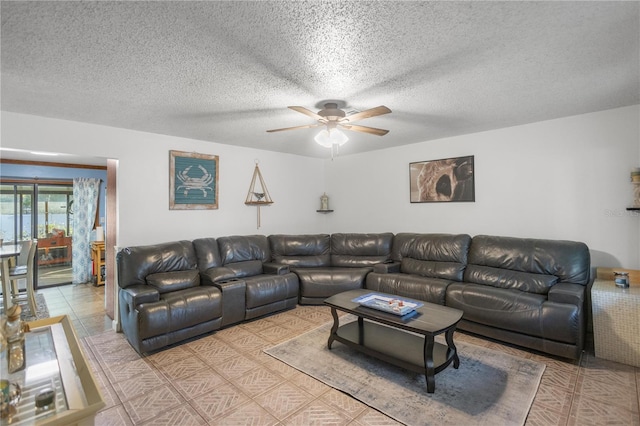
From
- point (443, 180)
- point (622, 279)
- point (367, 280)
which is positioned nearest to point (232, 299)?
point (367, 280)

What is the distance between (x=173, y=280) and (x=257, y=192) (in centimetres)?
216

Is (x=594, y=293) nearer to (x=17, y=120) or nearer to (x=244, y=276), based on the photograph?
(x=244, y=276)

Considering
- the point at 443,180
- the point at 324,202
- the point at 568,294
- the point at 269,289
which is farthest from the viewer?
the point at 324,202

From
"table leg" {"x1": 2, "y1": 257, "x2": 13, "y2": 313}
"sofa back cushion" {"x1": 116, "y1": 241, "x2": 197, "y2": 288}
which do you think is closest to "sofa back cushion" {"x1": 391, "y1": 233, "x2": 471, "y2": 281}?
"sofa back cushion" {"x1": 116, "y1": 241, "x2": 197, "y2": 288}

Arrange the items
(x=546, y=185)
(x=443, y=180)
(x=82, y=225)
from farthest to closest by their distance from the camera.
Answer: (x=82, y=225) < (x=443, y=180) < (x=546, y=185)

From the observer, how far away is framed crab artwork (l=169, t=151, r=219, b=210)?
14.1ft

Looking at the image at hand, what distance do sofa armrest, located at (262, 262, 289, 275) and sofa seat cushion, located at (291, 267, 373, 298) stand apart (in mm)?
234

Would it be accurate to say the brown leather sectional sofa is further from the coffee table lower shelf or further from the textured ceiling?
the textured ceiling

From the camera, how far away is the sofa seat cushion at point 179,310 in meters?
→ 2.97

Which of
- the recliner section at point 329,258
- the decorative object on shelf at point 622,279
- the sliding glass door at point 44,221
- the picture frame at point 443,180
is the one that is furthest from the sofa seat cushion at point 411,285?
the sliding glass door at point 44,221

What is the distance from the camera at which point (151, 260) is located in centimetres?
367

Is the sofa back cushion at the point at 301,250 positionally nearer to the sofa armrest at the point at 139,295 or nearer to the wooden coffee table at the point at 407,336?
the wooden coffee table at the point at 407,336

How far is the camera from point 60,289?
216 inches

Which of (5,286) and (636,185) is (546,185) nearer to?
(636,185)
